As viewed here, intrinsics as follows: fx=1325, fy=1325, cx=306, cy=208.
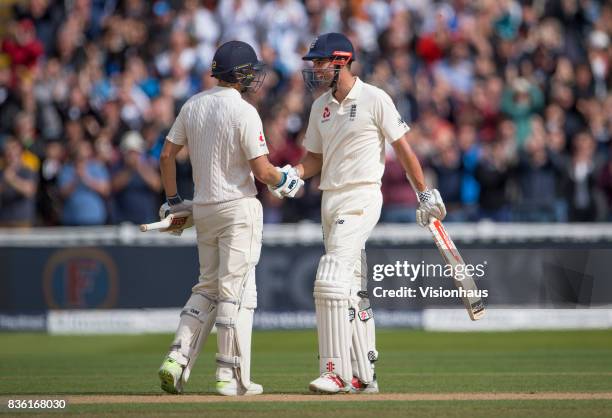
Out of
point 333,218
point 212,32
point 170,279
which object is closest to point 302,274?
point 170,279

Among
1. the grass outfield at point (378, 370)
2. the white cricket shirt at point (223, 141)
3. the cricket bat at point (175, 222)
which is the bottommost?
the grass outfield at point (378, 370)

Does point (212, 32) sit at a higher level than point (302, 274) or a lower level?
higher

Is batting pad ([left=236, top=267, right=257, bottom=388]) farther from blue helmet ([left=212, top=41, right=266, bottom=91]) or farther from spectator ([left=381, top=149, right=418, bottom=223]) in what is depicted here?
spectator ([left=381, top=149, right=418, bottom=223])

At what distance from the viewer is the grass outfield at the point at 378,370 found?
8961mm

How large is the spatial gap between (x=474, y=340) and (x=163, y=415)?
27.5ft

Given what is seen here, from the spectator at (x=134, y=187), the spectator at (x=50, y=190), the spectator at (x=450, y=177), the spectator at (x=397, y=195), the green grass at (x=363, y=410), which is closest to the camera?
the green grass at (x=363, y=410)

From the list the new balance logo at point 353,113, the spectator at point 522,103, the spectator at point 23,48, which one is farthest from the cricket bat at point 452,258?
the spectator at point 23,48

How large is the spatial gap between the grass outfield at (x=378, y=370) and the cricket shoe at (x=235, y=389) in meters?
0.42

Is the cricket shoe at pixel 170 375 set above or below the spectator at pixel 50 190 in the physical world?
below

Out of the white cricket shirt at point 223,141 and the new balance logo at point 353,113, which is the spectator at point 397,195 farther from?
the white cricket shirt at point 223,141

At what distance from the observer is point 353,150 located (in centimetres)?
991

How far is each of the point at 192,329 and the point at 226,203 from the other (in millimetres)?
1002

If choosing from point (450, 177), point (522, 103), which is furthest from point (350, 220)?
point (522, 103)

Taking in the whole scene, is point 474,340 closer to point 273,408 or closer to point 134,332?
point 134,332
